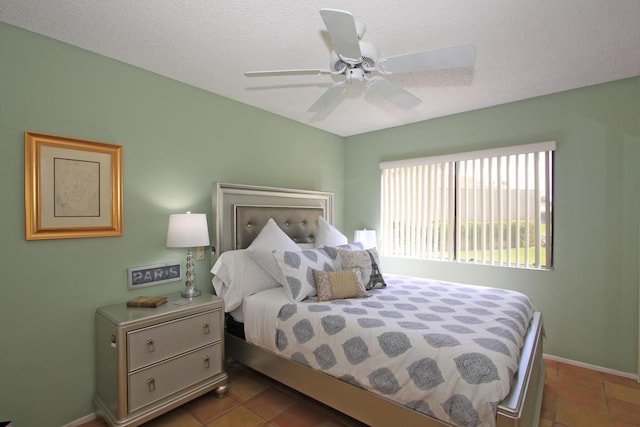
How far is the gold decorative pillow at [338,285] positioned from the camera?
2367mm

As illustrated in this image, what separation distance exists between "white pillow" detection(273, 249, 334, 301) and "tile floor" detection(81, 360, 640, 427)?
77 centimetres

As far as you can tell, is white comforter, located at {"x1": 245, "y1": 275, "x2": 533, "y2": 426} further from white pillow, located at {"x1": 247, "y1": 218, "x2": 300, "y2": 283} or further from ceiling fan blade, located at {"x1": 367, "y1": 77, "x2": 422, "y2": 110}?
ceiling fan blade, located at {"x1": 367, "y1": 77, "x2": 422, "y2": 110}

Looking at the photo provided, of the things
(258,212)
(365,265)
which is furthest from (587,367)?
(258,212)

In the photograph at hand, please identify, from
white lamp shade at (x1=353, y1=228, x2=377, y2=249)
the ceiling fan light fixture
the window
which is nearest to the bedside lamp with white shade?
the ceiling fan light fixture

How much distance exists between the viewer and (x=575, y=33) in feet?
6.33

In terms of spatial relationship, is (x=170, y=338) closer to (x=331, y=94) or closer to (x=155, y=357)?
(x=155, y=357)

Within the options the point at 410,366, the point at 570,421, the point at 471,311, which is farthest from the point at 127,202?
the point at 570,421

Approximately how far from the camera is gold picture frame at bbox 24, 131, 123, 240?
188cm

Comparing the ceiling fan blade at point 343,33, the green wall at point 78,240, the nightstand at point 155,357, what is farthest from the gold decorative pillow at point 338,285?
the ceiling fan blade at point 343,33

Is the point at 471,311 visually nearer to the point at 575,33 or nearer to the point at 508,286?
the point at 508,286

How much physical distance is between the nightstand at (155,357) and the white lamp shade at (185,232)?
16.8 inches

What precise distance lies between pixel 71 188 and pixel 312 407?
7.28 ft

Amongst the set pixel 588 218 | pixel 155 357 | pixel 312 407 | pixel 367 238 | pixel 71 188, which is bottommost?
pixel 312 407

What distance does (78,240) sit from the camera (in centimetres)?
206
